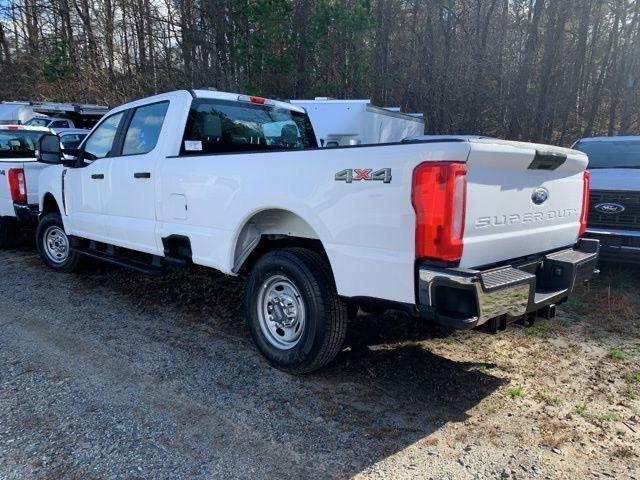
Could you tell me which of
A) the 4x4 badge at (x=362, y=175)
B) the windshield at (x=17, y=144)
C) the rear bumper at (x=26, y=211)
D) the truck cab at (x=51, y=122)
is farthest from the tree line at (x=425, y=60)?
the 4x4 badge at (x=362, y=175)

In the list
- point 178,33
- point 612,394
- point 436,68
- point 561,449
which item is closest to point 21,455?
point 561,449

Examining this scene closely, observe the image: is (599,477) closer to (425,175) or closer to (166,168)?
(425,175)

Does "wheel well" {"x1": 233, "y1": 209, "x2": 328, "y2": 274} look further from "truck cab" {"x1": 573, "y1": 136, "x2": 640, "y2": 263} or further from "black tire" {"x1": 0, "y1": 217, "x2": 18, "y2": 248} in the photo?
"black tire" {"x1": 0, "y1": 217, "x2": 18, "y2": 248}

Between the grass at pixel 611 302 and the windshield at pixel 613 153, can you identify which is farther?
the windshield at pixel 613 153

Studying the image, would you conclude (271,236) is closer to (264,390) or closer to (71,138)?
(264,390)

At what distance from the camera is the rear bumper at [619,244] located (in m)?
5.96

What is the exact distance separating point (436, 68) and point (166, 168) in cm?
1525

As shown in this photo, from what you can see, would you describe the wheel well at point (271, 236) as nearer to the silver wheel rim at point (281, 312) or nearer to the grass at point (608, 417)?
the silver wheel rim at point (281, 312)

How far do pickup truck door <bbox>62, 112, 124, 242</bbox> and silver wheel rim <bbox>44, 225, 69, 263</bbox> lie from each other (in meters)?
0.64

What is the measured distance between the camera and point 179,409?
3432 mm

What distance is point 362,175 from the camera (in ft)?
10.6

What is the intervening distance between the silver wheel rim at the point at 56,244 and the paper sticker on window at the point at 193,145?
10.3 feet

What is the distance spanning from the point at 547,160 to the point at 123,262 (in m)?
4.24

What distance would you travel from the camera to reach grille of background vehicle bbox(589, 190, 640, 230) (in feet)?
20.1
